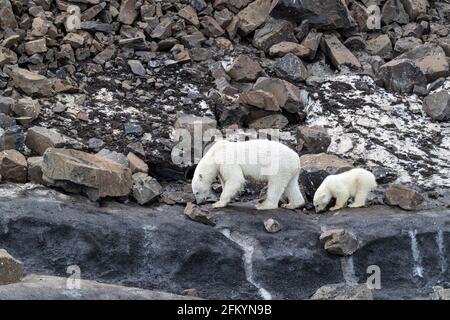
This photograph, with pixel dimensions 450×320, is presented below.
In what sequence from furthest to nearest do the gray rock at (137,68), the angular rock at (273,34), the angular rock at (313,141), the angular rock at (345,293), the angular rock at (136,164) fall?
the angular rock at (273,34) < the gray rock at (137,68) < the angular rock at (313,141) < the angular rock at (136,164) < the angular rock at (345,293)

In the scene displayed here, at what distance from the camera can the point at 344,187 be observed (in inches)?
515

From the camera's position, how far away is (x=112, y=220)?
39.9 feet

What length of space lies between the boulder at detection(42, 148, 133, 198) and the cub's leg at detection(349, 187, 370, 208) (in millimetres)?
3348

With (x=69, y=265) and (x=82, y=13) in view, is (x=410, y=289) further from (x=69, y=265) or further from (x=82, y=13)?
(x=82, y=13)

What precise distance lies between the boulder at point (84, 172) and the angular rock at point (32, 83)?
297 centimetres

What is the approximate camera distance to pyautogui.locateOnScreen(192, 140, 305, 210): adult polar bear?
12.8 meters

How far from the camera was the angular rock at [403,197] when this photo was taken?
521 inches

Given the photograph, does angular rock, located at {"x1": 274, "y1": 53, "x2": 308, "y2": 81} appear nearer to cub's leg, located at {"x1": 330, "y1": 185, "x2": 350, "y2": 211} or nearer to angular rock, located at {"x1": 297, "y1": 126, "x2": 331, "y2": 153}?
angular rock, located at {"x1": 297, "y1": 126, "x2": 331, "y2": 153}

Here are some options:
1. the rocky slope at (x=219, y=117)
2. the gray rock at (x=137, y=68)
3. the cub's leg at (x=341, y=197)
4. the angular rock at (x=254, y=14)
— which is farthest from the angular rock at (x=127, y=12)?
the cub's leg at (x=341, y=197)

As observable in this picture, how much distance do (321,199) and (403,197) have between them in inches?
47.6

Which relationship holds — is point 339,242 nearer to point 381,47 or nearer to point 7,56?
point 7,56

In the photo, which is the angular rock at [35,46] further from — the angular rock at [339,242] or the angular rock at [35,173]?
the angular rock at [339,242]

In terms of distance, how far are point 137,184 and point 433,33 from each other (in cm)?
884

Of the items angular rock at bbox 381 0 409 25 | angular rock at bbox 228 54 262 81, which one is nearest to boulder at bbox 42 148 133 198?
angular rock at bbox 228 54 262 81
